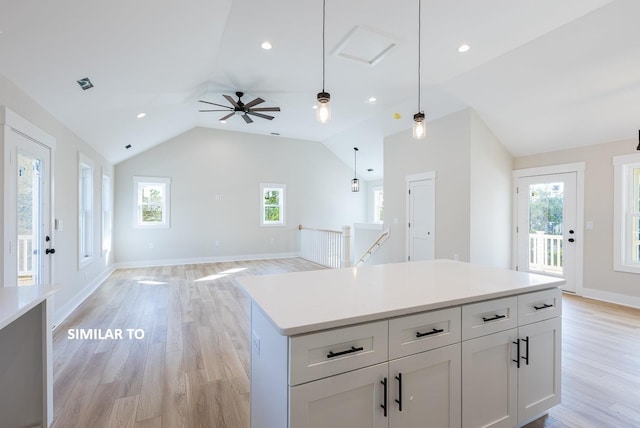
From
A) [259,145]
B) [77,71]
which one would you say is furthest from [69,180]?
[259,145]

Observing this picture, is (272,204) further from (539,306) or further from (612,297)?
(539,306)

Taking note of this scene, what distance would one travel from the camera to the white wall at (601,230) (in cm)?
439

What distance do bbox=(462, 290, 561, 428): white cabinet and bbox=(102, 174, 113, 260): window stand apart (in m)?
6.74

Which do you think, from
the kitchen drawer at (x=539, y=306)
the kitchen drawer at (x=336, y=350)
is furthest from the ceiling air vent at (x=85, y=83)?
the kitchen drawer at (x=539, y=306)

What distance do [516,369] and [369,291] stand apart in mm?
993

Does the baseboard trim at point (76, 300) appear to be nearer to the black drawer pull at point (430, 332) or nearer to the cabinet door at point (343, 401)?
the cabinet door at point (343, 401)

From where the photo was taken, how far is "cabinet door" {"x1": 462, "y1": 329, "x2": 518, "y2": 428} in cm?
161

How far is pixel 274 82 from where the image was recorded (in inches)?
195

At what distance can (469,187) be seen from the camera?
17.0 ft

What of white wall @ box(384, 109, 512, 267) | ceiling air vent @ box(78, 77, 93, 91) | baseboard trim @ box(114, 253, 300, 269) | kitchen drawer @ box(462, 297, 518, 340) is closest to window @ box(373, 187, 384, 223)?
baseboard trim @ box(114, 253, 300, 269)

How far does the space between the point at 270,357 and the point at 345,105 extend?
547 centimetres

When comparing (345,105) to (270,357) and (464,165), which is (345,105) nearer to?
A: (464,165)

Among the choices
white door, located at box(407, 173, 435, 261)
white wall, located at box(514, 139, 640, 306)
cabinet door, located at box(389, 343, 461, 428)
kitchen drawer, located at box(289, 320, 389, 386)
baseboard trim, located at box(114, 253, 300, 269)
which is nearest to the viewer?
kitchen drawer, located at box(289, 320, 389, 386)

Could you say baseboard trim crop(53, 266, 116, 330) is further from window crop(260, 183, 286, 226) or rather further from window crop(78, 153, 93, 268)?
window crop(260, 183, 286, 226)
